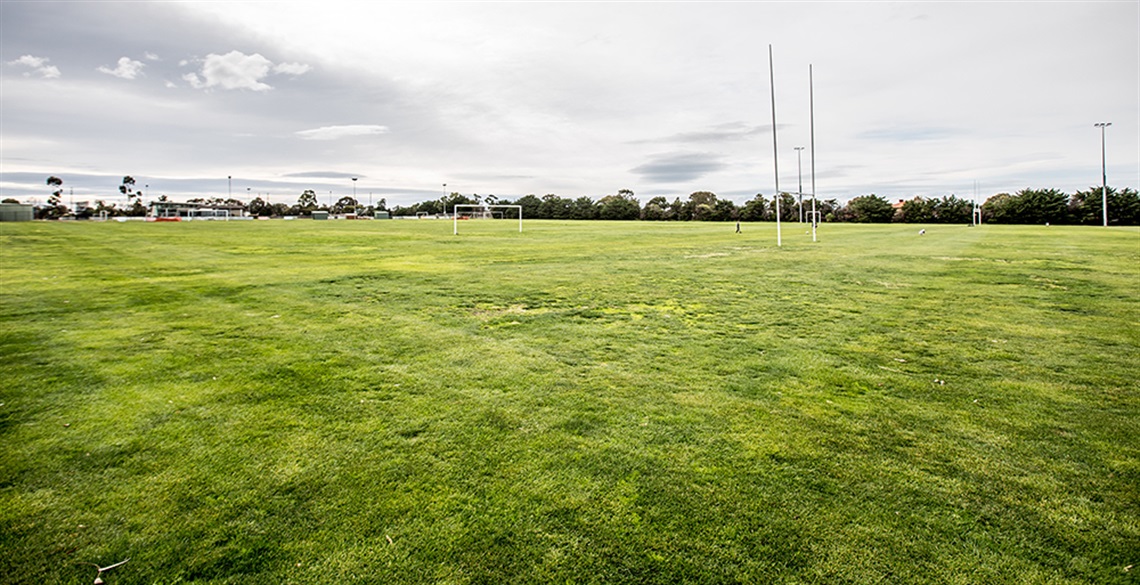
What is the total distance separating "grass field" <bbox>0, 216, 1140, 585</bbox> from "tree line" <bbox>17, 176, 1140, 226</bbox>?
4776 cm

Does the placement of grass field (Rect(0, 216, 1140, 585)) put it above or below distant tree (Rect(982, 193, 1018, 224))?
below

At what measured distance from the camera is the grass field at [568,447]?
8.98ft

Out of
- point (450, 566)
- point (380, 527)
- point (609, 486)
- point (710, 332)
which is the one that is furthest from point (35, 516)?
point (710, 332)

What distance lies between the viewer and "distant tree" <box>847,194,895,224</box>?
267ft

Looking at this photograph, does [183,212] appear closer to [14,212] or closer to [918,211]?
[14,212]

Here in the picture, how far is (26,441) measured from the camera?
3934 mm

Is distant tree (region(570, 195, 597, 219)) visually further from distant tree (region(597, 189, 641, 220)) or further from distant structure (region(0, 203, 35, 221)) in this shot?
distant structure (region(0, 203, 35, 221))

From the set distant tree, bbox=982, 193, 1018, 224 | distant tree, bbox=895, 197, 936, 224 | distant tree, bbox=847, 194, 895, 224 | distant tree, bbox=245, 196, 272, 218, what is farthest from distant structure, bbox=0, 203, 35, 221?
distant tree, bbox=982, 193, 1018, 224

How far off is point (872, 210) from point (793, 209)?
33.7 ft

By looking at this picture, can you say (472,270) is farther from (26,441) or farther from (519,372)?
(26,441)

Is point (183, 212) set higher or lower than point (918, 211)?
higher

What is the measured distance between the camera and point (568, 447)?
3854mm

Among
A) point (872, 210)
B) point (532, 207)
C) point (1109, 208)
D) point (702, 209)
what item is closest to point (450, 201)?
point (532, 207)

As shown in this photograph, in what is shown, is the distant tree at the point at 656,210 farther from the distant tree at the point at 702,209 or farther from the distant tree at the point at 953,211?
the distant tree at the point at 953,211
